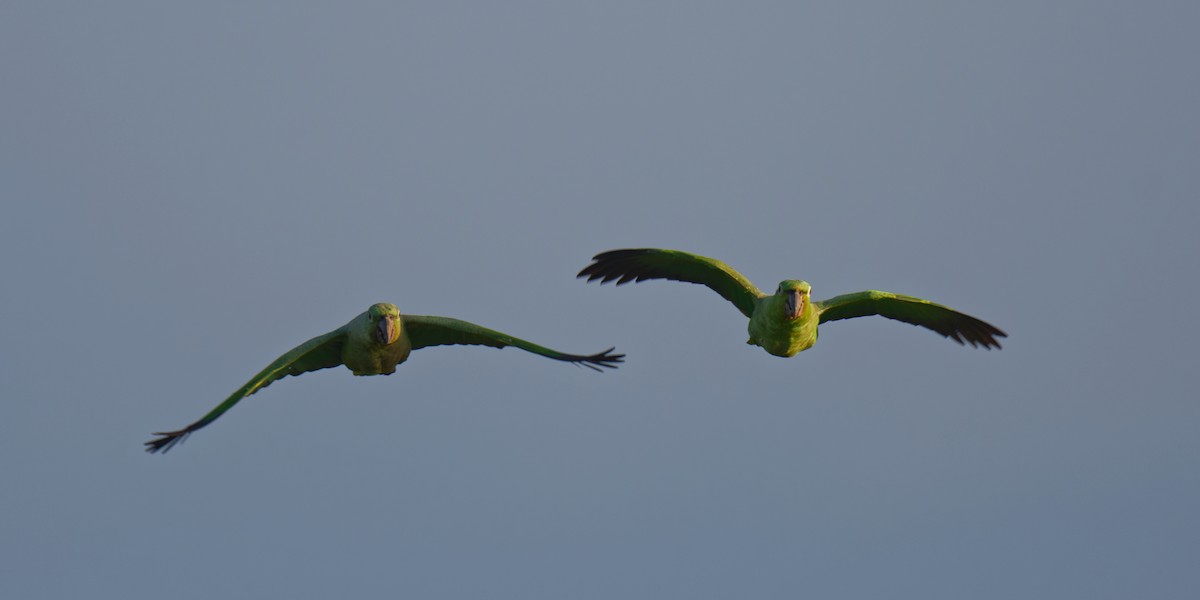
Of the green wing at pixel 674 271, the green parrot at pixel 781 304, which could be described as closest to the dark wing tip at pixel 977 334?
the green parrot at pixel 781 304

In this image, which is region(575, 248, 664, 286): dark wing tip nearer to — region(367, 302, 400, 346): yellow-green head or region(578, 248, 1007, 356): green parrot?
region(578, 248, 1007, 356): green parrot

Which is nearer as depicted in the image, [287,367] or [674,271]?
[287,367]

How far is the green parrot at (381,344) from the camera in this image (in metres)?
19.8

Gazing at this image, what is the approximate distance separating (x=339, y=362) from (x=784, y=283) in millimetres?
5447

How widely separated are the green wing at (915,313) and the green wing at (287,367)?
19.6ft

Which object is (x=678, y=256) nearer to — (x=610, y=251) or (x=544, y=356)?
(x=610, y=251)

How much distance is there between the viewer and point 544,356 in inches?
801

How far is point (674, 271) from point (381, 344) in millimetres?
4408

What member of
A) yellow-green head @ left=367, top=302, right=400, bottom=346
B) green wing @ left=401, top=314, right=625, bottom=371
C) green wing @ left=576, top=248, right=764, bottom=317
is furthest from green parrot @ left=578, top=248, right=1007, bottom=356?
yellow-green head @ left=367, top=302, right=400, bottom=346

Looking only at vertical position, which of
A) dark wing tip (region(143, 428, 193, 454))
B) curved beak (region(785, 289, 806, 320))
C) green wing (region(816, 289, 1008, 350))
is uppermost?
green wing (region(816, 289, 1008, 350))

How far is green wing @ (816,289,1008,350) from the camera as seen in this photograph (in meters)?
21.6

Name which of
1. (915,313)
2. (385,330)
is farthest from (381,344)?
(915,313)

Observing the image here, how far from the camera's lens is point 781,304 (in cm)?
2025

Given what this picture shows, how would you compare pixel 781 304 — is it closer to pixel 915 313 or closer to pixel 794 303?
pixel 794 303
